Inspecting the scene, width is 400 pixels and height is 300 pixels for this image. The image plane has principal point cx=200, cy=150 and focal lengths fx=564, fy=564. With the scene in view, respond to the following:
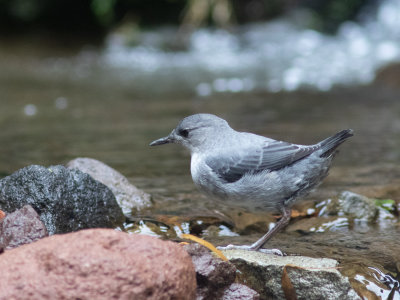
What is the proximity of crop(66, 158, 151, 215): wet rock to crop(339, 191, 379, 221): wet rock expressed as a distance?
163 cm

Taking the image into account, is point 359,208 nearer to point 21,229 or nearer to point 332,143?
point 332,143

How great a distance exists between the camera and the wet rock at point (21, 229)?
3.16 meters

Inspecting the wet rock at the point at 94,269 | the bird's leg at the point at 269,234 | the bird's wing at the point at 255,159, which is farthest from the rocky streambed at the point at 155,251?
the bird's wing at the point at 255,159

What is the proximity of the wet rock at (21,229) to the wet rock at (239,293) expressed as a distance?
109 centimetres

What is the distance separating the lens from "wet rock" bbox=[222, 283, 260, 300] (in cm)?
321

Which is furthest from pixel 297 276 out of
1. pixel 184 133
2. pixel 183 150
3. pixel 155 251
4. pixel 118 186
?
pixel 183 150

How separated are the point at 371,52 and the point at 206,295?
12297 mm

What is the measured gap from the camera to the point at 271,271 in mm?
3311

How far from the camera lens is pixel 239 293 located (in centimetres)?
323

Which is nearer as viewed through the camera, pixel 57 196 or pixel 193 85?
pixel 57 196

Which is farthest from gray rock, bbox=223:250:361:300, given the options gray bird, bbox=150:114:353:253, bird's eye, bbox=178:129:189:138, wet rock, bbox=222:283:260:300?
bird's eye, bbox=178:129:189:138

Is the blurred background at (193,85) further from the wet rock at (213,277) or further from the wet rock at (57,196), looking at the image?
the wet rock at (213,277)

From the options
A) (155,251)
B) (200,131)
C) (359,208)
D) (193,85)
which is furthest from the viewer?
(193,85)

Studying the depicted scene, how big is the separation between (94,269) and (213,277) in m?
0.81
